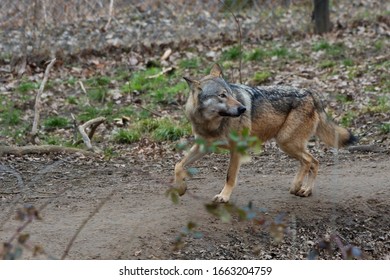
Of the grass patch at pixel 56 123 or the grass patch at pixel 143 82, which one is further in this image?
the grass patch at pixel 143 82

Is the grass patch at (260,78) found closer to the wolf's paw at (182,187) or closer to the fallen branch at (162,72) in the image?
the fallen branch at (162,72)

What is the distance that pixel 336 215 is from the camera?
6.66m

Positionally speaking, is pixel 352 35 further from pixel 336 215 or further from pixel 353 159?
pixel 336 215

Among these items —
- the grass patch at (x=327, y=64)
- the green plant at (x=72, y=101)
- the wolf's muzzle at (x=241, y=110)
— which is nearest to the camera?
the wolf's muzzle at (x=241, y=110)

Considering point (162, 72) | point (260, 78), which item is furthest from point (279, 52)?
point (162, 72)

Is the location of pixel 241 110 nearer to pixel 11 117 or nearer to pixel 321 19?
pixel 11 117

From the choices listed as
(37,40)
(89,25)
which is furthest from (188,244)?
(89,25)

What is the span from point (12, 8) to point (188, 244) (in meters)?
7.41

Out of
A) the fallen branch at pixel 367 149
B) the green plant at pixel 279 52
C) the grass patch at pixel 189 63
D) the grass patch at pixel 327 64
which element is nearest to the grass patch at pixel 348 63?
the grass patch at pixel 327 64

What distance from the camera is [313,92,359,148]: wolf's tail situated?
7.08 metres

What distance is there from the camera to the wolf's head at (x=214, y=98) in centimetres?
629

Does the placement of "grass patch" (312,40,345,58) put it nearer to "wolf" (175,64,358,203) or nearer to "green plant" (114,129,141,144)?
"green plant" (114,129,141,144)

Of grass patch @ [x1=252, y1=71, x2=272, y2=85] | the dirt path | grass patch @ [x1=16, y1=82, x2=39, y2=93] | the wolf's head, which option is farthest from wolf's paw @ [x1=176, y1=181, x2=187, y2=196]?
grass patch @ [x1=16, y1=82, x2=39, y2=93]

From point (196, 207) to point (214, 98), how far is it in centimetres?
98
